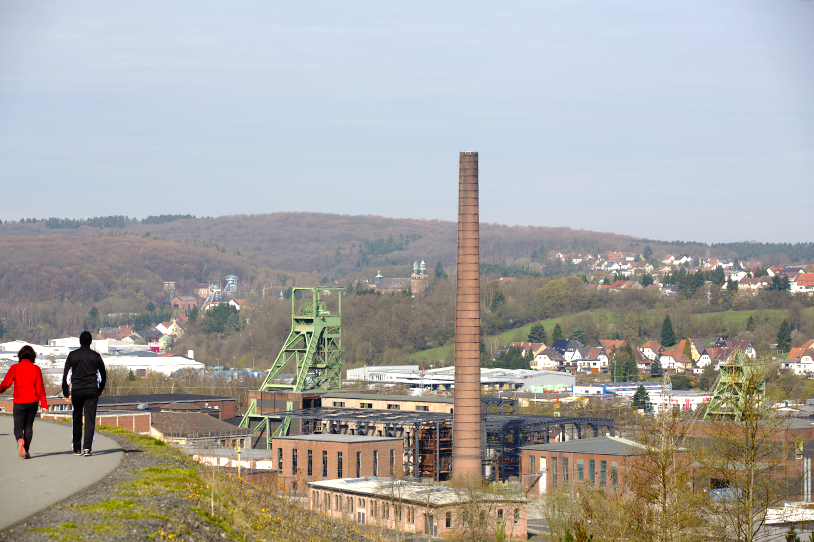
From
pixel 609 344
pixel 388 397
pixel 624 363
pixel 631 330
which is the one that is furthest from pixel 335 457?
pixel 631 330

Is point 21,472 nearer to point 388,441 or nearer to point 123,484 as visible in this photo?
point 123,484

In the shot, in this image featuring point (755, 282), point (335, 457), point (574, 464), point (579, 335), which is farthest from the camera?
point (755, 282)

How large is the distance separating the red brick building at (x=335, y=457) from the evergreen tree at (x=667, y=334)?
80.3 m

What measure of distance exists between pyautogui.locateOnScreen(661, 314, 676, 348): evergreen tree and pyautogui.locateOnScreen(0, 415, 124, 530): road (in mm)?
111739

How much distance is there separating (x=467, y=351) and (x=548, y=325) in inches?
3830

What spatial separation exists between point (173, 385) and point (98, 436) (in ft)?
276

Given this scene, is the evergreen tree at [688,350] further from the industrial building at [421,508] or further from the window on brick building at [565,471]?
the industrial building at [421,508]

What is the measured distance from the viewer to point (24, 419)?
12.8 metres

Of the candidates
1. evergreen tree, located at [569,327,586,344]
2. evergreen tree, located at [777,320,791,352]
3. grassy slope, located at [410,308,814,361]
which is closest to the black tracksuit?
evergreen tree, located at [777,320,791,352]

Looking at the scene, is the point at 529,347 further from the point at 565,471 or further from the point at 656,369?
the point at 565,471

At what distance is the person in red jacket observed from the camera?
12.7 m

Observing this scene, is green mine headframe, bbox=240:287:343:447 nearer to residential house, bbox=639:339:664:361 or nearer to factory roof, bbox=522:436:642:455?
factory roof, bbox=522:436:642:455

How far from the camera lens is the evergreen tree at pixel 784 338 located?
110188 millimetres

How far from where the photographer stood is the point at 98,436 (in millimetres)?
16484
